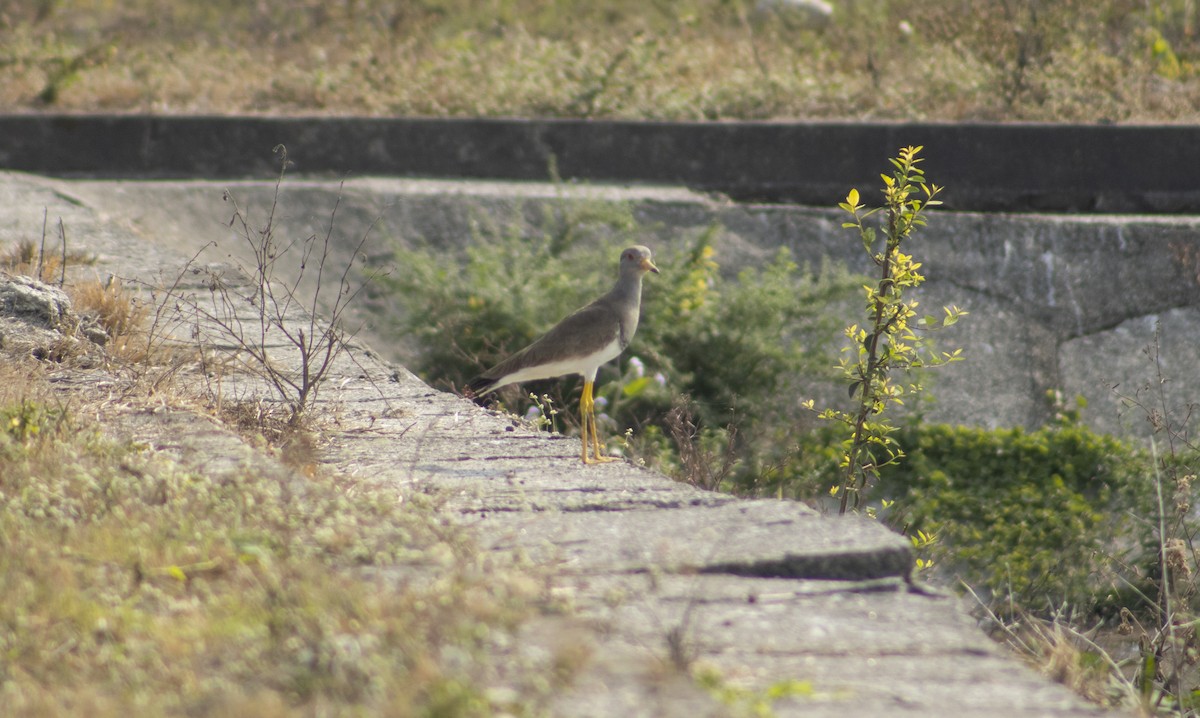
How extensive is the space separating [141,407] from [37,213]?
397cm

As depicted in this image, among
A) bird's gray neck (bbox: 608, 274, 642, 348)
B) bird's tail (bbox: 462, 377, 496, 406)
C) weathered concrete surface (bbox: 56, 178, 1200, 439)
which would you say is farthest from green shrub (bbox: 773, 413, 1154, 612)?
bird's tail (bbox: 462, 377, 496, 406)

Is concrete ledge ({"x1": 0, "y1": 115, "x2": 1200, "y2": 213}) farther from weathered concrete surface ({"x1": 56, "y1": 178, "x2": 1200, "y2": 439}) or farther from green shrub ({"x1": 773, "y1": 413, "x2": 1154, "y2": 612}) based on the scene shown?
green shrub ({"x1": 773, "y1": 413, "x2": 1154, "y2": 612})

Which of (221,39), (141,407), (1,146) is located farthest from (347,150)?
(141,407)

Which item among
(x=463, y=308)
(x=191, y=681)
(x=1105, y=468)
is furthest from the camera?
(x=463, y=308)

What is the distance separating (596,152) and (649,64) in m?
1.84

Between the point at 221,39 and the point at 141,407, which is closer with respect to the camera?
the point at 141,407

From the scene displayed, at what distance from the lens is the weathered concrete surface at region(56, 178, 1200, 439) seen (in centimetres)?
784

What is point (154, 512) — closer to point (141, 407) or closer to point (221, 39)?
point (141, 407)

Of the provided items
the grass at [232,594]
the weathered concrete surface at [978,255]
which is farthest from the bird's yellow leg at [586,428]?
the weathered concrete surface at [978,255]

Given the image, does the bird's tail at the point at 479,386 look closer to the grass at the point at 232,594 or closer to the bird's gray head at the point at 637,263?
the bird's gray head at the point at 637,263

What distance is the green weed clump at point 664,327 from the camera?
23.5 ft

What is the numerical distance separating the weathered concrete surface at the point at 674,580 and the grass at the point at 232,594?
12 cm

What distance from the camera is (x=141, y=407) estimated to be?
405 centimetres

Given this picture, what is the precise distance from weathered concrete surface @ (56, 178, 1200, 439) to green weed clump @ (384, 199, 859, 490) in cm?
27
